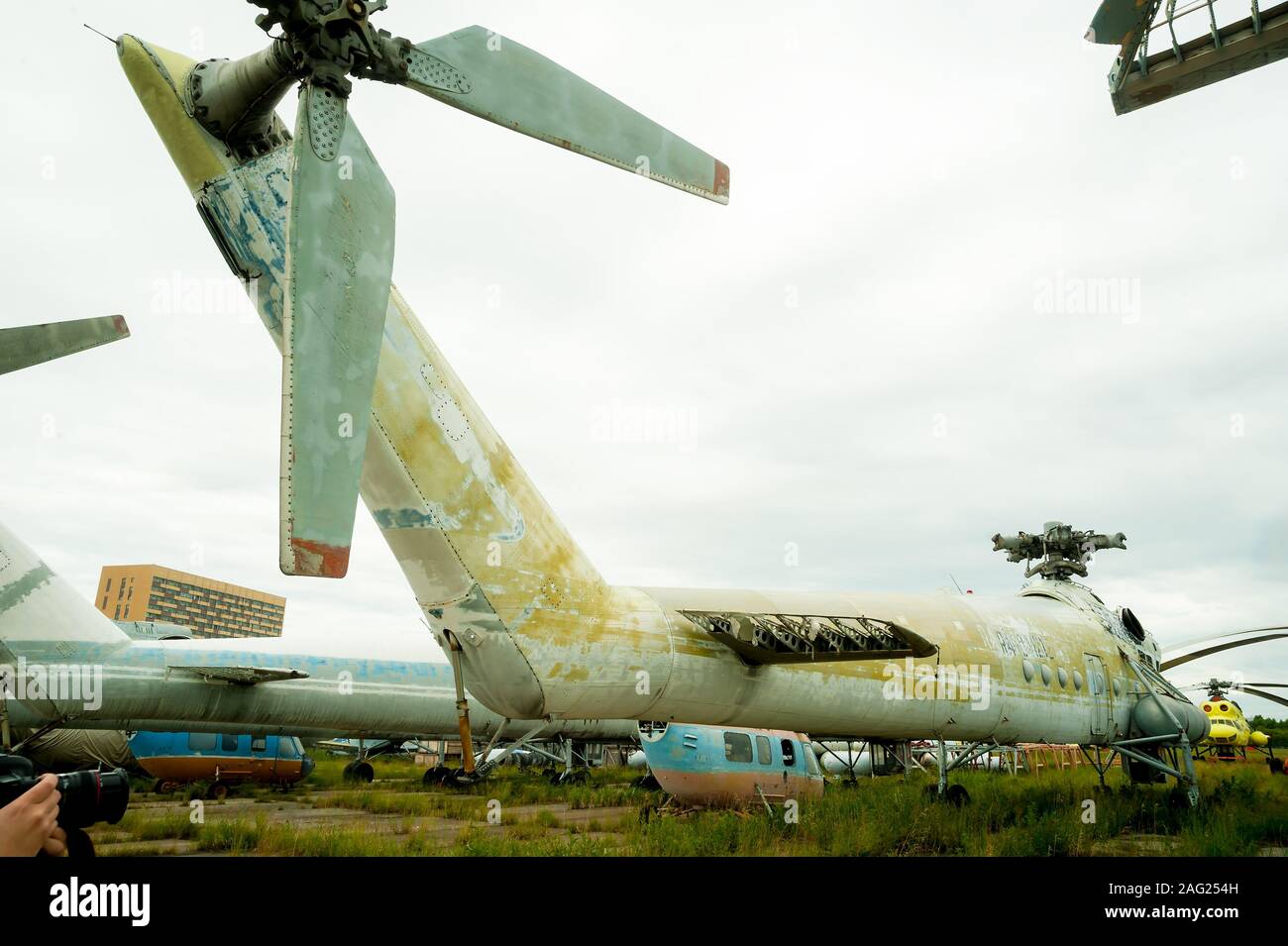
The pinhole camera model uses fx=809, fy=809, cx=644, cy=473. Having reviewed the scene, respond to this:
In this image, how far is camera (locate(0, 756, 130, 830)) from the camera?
3.04 metres

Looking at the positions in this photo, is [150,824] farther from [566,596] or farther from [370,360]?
[370,360]

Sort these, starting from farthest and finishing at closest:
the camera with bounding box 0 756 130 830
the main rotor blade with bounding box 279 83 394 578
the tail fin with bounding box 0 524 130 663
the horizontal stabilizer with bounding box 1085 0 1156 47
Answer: the tail fin with bounding box 0 524 130 663 → the horizontal stabilizer with bounding box 1085 0 1156 47 → the main rotor blade with bounding box 279 83 394 578 → the camera with bounding box 0 756 130 830

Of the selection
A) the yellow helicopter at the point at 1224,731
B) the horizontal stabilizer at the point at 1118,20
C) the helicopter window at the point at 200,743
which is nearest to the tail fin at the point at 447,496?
the horizontal stabilizer at the point at 1118,20

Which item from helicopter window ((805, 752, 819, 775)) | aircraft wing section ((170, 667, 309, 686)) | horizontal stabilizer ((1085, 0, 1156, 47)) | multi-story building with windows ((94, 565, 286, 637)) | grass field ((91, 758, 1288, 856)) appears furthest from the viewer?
multi-story building with windows ((94, 565, 286, 637))

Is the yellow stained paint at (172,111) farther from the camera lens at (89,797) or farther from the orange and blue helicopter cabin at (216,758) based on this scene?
the orange and blue helicopter cabin at (216,758)

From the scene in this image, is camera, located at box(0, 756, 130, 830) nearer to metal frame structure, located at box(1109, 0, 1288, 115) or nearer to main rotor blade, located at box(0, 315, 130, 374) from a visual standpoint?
main rotor blade, located at box(0, 315, 130, 374)

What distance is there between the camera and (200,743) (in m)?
21.9

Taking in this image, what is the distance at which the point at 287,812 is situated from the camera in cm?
1788

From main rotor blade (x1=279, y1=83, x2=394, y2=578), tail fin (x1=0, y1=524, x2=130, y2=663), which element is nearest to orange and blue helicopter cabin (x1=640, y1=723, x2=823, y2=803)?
tail fin (x1=0, y1=524, x2=130, y2=663)

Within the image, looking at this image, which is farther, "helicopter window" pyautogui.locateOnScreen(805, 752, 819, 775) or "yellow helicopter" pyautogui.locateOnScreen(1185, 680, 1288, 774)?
"yellow helicopter" pyautogui.locateOnScreen(1185, 680, 1288, 774)

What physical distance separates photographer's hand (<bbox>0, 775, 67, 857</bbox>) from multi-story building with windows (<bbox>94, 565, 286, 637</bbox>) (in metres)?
124

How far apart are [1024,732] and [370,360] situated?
1210 cm
